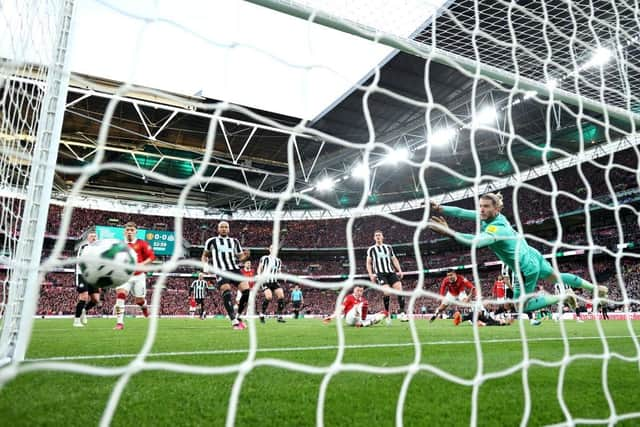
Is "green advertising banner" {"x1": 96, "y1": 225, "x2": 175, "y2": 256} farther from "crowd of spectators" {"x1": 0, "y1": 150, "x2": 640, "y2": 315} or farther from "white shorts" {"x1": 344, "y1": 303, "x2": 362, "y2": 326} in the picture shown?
"white shorts" {"x1": 344, "y1": 303, "x2": 362, "y2": 326}

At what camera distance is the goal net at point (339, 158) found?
5.49 feet

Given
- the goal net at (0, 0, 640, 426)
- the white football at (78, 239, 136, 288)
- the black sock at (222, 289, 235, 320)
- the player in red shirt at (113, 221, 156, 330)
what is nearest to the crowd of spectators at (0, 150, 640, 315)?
the goal net at (0, 0, 640, 426)

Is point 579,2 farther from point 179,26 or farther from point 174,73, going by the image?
point 174,73

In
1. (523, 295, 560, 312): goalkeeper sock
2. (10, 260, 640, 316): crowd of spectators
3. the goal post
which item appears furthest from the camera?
(10, 260, 640, 316): crowd of spectators

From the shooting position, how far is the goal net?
1.67 metres

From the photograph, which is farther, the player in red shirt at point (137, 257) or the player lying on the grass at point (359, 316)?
the player lying on the grass at point (359, 316)

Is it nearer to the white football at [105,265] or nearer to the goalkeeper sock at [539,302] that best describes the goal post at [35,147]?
the white football at [105,265]

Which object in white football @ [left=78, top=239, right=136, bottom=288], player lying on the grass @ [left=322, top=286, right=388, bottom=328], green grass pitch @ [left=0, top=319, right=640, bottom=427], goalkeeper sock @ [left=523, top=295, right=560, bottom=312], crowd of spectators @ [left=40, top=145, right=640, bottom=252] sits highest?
crowd of spectators @ [left=40, top=145, right=640, bottom=252]

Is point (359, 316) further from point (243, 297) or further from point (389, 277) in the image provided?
point (243, 297)

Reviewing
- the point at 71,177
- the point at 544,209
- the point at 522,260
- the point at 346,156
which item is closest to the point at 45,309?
the point at 71,177

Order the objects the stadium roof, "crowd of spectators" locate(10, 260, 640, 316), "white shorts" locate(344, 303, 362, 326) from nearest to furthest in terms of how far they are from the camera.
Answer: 1. "white shorts" locate(344, 303, 362, 326)
2. the stadium roof
3. "crowd of spectators" locate(10, 260, 640, 316)

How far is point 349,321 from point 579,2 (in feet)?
19.9

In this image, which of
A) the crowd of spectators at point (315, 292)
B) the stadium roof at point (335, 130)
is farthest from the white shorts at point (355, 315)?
the crowd of spectators at point (315, 292)

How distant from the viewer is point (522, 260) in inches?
146
